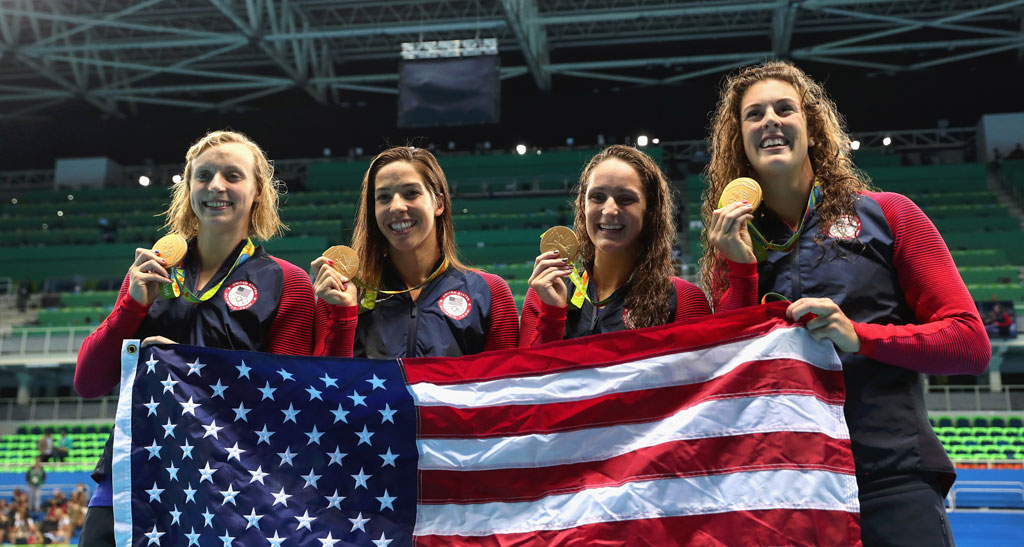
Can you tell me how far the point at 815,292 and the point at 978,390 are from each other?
15462 millimetres

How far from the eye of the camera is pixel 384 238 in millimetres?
3668

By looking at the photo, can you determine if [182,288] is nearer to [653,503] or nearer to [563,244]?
[563,244]

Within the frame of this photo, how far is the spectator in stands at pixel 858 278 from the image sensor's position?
2475 millimetres

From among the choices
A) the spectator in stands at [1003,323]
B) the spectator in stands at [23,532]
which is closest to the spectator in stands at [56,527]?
the spectator in stands at [23,532]

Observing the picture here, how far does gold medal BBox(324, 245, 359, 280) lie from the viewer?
130 inches

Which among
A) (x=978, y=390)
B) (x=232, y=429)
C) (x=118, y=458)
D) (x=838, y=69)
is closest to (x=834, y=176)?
(x=232, y=429)

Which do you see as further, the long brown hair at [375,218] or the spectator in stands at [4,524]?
the spectator in stands at [4,524]

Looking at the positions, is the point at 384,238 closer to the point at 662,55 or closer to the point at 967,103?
the point at 662,55

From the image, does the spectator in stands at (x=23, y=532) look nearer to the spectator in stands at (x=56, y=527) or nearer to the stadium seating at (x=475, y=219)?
the spectator in stands at (x=56, y=527)

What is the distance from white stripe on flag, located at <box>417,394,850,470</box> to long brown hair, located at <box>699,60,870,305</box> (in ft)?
1.78

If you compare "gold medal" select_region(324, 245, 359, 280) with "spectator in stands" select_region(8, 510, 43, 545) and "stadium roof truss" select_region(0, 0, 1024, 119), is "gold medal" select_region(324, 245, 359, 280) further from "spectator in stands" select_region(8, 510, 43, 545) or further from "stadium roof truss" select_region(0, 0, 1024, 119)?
"stadium roof truss" select_region(0, 0, 1024, 119)

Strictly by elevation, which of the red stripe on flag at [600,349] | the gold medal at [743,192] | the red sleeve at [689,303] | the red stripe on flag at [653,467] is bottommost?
the red stripe on flag at [653,467]

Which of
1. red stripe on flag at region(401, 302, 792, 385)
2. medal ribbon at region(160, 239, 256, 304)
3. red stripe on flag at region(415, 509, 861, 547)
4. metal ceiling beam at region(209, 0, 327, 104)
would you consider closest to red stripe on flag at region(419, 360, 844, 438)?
red stripe on flag at region(401, 302, 792, 385)

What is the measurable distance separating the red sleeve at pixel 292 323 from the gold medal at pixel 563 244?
3.28ft
